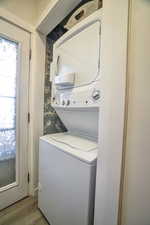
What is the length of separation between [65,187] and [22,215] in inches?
35.5

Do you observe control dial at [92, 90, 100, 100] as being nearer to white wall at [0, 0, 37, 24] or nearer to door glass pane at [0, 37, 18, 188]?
door glass pane at [0, 37, 18, 188]

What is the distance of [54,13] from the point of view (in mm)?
1400

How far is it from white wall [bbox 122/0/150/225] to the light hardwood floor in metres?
1.26

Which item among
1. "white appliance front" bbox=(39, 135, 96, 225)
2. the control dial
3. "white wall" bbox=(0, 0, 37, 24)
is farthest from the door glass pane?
the control dial

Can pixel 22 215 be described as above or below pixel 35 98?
below

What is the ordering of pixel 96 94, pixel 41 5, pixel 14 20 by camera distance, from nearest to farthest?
pixel 96 94 → pixel 14 20 → pixel 41 5

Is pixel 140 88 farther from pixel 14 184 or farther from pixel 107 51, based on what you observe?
pixel 14 184

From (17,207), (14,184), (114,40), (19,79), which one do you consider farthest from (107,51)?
(17,207)

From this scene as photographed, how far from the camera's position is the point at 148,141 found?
60 cm

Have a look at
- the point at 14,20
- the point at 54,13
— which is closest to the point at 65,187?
the point at 54,13

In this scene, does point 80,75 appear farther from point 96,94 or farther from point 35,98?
point 35,98

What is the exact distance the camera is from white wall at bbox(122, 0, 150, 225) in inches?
23.6

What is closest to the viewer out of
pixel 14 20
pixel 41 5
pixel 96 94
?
pixel 96 94

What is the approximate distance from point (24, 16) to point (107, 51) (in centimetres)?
152
